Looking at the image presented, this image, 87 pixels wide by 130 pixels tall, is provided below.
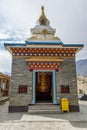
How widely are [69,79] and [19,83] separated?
138 inches

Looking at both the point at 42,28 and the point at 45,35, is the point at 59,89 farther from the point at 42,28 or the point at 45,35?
the point at 42,28

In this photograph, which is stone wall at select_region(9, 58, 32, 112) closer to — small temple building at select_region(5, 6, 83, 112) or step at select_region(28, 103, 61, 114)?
small temple building at select_region(5, 6, 83, 112)

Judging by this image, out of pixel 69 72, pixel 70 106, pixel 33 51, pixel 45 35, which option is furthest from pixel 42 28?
pixel 70 106

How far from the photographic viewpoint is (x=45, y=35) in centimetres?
1393

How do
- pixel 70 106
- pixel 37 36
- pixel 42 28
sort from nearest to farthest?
pixel 70 106, pixel 37 36, pixel 42 28

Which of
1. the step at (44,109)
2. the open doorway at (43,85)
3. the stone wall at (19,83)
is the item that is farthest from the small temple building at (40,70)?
the open doorway at (43,85)

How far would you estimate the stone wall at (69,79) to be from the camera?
11.3m

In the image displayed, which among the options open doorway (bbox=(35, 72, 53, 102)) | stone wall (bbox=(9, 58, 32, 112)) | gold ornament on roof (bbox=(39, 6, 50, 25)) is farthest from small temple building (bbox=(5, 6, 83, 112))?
gold ornament on roof (bbox=(39, 6, 50, 25))

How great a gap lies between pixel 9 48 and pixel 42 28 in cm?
462

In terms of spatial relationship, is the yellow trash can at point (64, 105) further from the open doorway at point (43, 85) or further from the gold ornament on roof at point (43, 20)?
the gold ornament on roof at point (43, 20)

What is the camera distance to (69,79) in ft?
38.0

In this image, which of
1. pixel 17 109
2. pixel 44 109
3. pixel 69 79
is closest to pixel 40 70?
pixel 69 79

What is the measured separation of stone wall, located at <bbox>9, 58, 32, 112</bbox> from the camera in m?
11.1

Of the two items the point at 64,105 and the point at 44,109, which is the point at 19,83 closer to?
the point at 44,109
